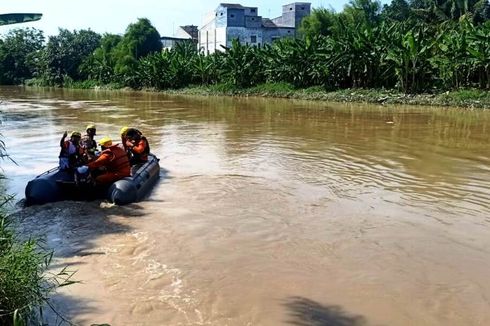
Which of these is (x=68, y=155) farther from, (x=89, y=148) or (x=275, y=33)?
(x=275, y=33)

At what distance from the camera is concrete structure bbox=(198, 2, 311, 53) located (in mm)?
54125

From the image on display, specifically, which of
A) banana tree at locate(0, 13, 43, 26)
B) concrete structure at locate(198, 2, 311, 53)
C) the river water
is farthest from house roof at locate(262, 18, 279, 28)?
banana tree at locate(0, 13, 43, 26)

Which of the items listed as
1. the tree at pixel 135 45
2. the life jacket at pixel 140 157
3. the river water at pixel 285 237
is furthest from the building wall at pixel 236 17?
the life jacket at pixel 140 157

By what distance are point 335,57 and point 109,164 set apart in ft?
78.3

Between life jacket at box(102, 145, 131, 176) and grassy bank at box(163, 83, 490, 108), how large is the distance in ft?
66.0

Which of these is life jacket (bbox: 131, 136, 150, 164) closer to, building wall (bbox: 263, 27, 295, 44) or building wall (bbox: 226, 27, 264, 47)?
building wall (bbox: 226, 27, 264, 47)

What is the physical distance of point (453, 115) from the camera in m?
21.7

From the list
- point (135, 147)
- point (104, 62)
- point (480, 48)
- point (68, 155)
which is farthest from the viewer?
point (104, 62)

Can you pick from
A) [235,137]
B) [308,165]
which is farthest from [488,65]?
[308,165]

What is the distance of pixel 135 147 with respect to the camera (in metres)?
10.2

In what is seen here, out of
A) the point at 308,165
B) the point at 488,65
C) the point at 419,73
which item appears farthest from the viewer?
the point at 419,73

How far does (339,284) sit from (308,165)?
636 centimetres

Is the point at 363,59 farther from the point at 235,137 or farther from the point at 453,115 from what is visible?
the point at 235,137

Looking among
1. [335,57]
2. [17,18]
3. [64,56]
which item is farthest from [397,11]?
[17,18]
